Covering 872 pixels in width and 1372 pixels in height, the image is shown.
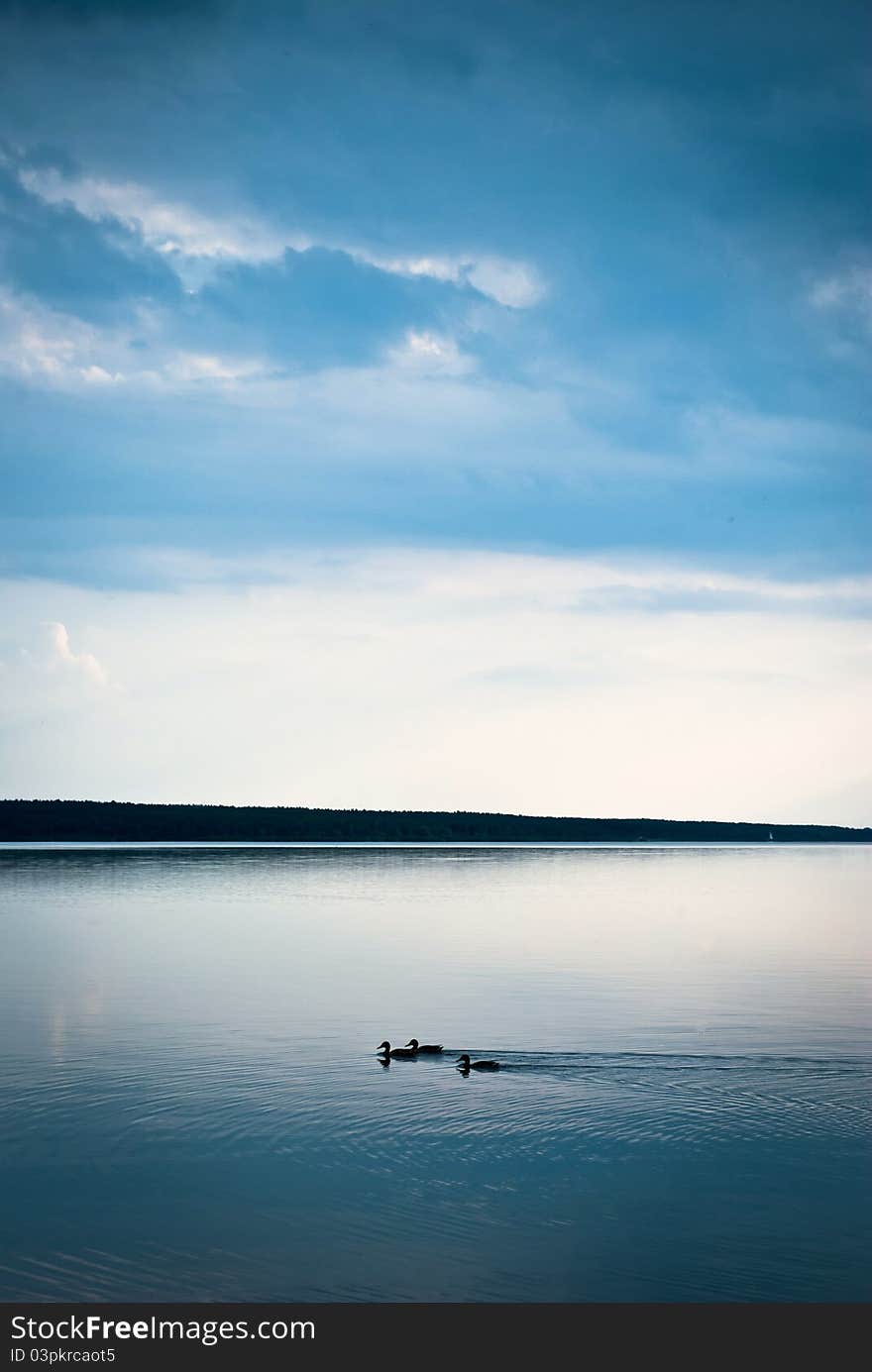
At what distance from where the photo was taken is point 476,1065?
725 inches

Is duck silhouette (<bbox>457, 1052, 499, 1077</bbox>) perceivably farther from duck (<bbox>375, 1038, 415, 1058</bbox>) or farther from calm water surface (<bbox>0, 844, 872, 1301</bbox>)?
duck (<bbox>375, 1038, 415, 1058</bbox>)

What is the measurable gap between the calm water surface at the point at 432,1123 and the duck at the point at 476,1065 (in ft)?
1.31

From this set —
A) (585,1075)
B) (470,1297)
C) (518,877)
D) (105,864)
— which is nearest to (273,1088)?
(585,1075)

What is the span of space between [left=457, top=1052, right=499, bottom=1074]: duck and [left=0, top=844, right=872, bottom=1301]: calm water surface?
40 cm

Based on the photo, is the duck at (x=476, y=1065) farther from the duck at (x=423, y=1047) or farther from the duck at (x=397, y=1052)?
the duck at (x=397, y=1052)

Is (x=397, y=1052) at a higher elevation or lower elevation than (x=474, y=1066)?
higher

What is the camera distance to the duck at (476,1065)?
18125 millimetres

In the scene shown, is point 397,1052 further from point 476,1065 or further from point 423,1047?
point 476,1065

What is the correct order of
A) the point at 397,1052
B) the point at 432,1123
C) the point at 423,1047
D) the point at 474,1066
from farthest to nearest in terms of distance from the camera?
1. the point at 423,1047
2. the point at 397,1052
3. the point at 474,1066
4. the point at 432,1123

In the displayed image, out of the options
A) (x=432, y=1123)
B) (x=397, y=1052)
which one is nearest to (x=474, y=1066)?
(x=397, y=1052)

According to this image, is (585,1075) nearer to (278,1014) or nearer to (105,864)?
(278,1014)

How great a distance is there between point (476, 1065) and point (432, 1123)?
342 cm

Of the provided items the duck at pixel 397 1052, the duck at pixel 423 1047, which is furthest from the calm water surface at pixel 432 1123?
the duck at pixel 423 1047

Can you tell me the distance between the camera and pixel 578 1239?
11.1 m
